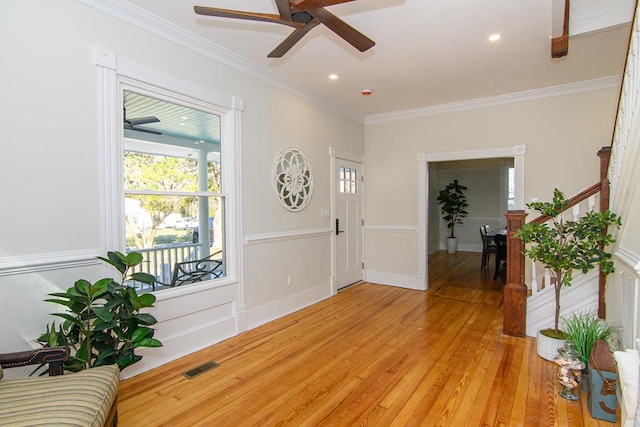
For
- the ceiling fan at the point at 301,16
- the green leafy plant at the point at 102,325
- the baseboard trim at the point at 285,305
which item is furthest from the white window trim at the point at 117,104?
the ceiling fan at the point at 301,16

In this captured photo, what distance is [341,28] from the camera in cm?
200

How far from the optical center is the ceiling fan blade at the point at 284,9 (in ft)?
5.77

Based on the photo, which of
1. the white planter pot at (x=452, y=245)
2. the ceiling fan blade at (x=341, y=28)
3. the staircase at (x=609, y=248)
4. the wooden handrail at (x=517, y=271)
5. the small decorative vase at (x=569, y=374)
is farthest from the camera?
the white planter pot at (x=452, y=245)

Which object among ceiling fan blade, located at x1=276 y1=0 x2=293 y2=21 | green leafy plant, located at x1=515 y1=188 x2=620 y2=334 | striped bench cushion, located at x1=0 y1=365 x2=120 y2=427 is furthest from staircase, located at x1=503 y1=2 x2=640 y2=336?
striped bench cushion, located at x1=0 y1=365 x2=120 y2=427

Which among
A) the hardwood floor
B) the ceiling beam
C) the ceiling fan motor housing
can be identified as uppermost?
the ceiling beam

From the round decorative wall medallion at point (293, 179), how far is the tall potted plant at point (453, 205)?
6.19m

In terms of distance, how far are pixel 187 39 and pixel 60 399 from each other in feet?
9.28

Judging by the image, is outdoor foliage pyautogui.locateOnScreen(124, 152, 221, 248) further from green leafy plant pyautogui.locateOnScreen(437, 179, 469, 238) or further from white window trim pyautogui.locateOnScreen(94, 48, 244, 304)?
green leafy plant pyautogui.locateOnScreen(437, 179, 469, 238)

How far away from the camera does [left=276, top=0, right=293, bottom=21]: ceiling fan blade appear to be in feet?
5.77

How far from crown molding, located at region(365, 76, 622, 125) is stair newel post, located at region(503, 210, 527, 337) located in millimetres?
2032

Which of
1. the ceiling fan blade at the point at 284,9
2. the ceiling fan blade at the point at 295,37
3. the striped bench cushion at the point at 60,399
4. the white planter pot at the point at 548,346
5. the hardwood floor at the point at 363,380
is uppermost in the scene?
the ceiling fan blade at the point at 295,37

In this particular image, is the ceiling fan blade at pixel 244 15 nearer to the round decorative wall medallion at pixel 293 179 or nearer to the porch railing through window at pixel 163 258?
the porch railing through window at pixel 163 258

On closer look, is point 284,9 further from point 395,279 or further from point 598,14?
point 395,279

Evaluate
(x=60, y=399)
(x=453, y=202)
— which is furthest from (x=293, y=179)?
(x=453, y=202)
